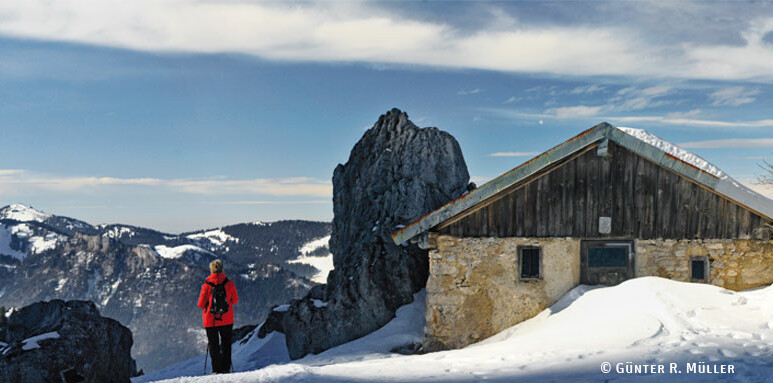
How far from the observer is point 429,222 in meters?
12.9

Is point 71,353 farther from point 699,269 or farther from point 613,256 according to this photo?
point 699,269

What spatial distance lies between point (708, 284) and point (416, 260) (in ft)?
30.3

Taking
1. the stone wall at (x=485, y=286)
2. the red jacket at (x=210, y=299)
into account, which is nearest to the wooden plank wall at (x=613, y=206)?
the stone wall at (x=485, y=286)

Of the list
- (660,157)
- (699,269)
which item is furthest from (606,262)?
(660,157)

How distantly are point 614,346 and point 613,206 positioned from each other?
494 cm

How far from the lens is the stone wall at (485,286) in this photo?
1264 cm

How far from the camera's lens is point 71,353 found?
17.5 meters

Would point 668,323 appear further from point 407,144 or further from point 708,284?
point 407,144

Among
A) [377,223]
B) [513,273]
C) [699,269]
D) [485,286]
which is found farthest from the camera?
[377,223]

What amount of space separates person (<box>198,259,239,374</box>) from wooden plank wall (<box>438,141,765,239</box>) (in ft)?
19.7

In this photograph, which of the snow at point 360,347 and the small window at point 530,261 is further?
the snow at point 360,347

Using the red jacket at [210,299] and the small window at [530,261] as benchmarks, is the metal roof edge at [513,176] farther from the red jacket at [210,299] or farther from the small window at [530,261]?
the red jacket at [210,299]

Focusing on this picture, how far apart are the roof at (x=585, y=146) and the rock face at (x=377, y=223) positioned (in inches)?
228

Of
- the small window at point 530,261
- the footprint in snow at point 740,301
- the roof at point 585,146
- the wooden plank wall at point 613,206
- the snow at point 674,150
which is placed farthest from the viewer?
the snow at point 674,150
